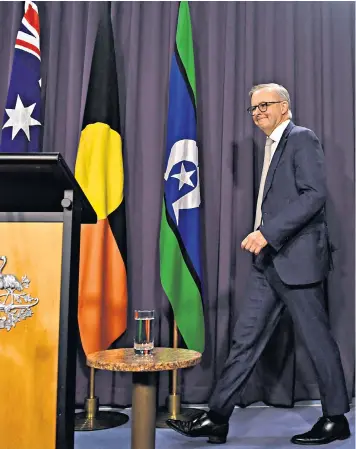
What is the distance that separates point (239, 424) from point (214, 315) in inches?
24.1

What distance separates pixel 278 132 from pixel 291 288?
0.67 m

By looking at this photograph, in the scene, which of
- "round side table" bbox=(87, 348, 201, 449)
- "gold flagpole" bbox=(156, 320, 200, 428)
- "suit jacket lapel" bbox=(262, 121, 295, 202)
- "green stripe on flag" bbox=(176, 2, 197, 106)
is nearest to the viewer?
"round side table" bbox=(87, 348, 201, 449)

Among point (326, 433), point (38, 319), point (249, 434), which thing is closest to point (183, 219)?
point (249, 434)

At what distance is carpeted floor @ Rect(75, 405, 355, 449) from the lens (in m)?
2.01

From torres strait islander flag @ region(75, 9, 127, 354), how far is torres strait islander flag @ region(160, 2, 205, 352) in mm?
238

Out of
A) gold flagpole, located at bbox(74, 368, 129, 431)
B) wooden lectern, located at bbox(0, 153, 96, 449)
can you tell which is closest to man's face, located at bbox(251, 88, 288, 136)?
wooden lectern, located at bbox(0, 153, 96, 449)

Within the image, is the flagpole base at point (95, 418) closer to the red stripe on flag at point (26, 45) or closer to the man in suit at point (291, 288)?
the man in suit at point (291, 288)

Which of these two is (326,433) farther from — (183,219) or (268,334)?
(183,219)

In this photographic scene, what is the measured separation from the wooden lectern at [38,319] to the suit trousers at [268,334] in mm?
838

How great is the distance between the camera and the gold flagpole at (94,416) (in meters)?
2.31

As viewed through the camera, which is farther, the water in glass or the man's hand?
the man's hand

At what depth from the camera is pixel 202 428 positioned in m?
2.00

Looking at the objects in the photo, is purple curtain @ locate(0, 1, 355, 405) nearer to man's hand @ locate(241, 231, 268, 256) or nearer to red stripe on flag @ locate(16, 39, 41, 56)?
red stripe on flag @ locate(16, 39, 41, 56)

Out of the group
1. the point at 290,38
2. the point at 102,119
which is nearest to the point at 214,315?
the point at 102,119
